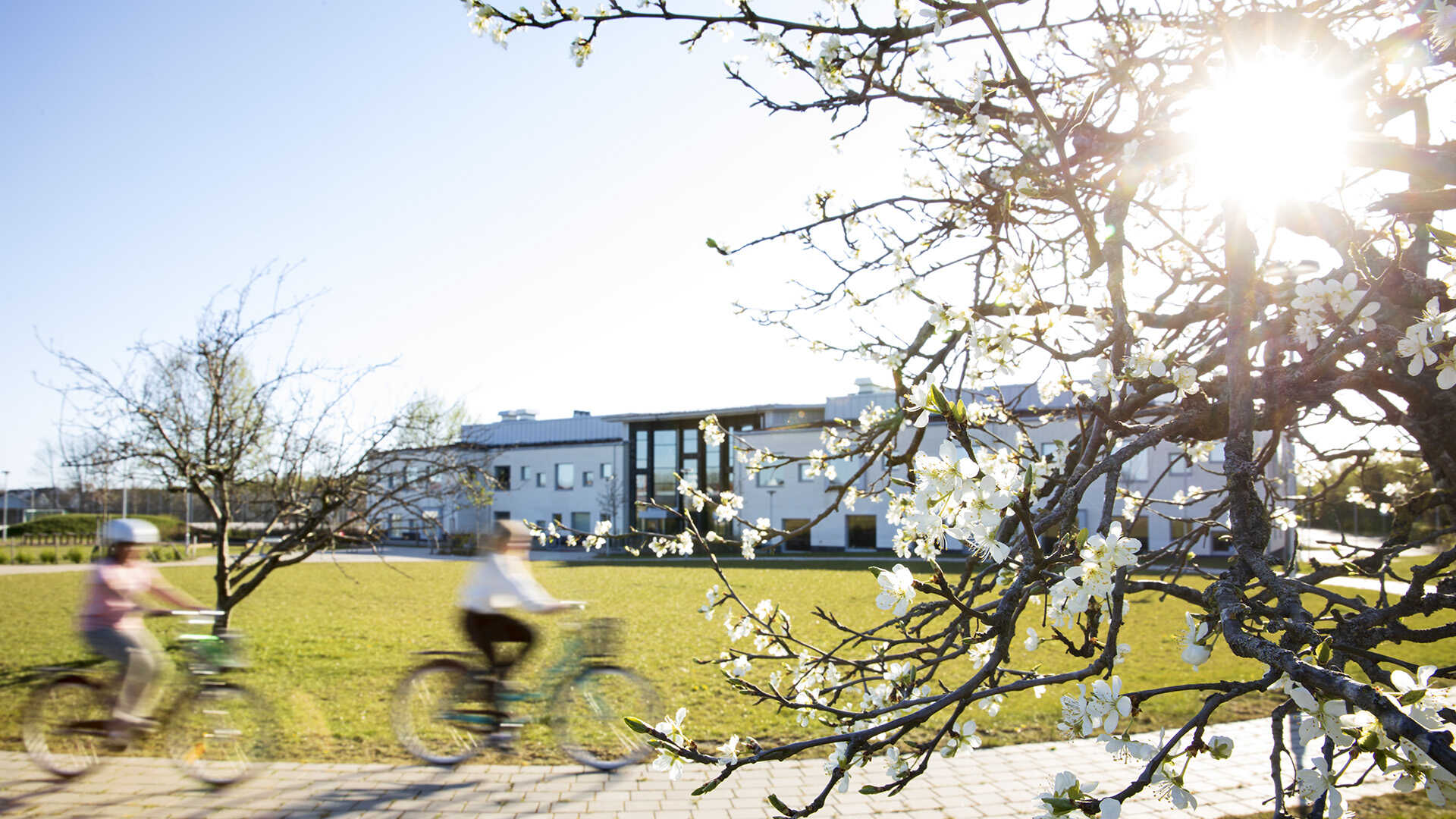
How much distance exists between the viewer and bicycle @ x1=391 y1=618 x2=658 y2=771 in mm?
5238

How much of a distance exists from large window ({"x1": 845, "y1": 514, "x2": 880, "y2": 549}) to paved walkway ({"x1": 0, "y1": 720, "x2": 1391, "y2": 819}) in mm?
34733

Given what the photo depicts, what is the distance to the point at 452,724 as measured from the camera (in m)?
5.32

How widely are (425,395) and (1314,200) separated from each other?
771cm

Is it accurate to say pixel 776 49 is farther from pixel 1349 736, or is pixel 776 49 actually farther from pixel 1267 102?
pixel 1349 736

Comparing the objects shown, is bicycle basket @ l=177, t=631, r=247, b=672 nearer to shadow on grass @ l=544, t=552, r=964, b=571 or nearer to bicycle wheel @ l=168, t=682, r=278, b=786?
bicycle wheel @ l=168, t=682, r=278, b=786

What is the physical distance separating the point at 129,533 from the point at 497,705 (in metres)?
2.79

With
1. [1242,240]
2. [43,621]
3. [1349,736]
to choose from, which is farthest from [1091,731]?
[43,621]

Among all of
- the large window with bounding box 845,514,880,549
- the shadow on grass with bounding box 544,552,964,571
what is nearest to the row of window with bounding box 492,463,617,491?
the shadow on grass with bounding box 544,552,964,571

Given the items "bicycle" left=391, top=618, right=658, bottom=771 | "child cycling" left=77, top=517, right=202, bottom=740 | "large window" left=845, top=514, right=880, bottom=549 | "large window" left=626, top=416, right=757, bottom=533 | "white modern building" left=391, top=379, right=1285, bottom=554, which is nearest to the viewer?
"child cycling" left=77, top=517, right=202, bottom=740

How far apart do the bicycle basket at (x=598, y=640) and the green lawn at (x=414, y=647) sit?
54cm

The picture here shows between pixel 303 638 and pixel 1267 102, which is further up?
pixel 1267 102

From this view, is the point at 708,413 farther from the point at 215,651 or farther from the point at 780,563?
the point at 215,651

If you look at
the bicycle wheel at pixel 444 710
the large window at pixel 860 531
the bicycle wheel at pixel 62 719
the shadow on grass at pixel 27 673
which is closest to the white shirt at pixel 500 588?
the bicycle wheel at pixel 444 710

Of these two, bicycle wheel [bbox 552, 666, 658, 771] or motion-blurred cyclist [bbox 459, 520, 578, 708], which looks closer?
bicycle wheel [bbox 552, 666, 658, 771]
